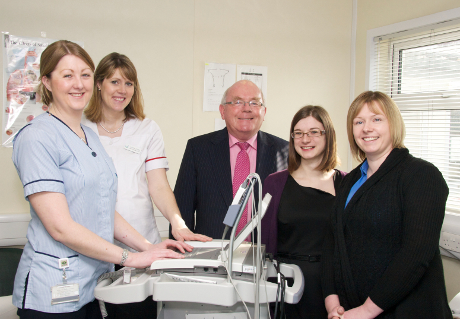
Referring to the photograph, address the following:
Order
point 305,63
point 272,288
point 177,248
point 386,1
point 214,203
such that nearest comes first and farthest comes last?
point 272,288
point 177,248
point 214,203
point 386,1
point 305,63

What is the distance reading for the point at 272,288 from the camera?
3.71ft

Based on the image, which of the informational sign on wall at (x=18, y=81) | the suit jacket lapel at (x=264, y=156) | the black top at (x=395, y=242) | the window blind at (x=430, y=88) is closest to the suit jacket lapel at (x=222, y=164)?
the suit jacket lapel at (x=264, y=156)

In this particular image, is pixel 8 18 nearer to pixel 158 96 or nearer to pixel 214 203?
pixel 158 96

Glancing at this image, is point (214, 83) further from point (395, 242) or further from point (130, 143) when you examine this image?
point (395, 242)

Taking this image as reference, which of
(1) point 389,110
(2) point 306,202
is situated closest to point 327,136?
(2) point 306,202

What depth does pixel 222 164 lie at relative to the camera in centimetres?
205

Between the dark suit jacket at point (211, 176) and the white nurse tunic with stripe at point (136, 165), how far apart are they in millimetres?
275

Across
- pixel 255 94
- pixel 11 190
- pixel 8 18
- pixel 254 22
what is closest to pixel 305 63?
pixel 254 22

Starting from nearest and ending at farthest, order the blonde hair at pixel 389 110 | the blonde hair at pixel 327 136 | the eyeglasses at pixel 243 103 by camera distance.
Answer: the blonde hair at pixel 389 110 → the blonde hair at pixel 327 136 → the eyeglasses at pixel 243 103

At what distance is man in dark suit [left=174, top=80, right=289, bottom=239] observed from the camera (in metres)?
2.00

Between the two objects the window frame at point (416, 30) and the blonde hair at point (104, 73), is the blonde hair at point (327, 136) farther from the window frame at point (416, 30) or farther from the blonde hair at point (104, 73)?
the window frame at point (416, 30)

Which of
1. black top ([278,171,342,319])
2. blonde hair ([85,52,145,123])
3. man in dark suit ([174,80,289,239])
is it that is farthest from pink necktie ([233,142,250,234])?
blonde hair ([85,52,145,123])

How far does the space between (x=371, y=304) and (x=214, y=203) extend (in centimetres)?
99

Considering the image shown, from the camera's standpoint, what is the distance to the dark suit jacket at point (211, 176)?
6.51 feet
